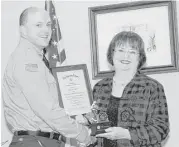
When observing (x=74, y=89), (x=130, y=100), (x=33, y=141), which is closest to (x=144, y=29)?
(x=130, y=100)

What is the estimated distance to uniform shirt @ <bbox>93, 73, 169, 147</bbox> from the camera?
206 cm

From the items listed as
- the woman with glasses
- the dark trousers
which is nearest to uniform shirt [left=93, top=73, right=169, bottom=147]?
the woman with glasses

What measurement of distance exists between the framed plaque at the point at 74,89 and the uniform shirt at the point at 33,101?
112mm

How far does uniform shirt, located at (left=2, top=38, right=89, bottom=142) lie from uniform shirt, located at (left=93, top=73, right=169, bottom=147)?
238 mm

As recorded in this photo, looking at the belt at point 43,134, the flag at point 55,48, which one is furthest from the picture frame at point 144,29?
the belt at point 43,134

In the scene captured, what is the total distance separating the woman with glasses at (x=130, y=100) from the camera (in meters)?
2.07

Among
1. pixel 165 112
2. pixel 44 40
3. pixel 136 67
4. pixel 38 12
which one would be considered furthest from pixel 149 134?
pixel 38 12

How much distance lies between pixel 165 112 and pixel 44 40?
788 mm

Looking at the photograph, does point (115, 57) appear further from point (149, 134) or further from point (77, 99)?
point (149, 134)

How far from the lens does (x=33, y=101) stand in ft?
6.56

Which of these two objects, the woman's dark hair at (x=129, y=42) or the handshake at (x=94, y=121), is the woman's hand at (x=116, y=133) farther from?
the woman's dark hair at (x=129, y=42)

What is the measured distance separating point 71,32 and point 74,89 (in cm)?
39

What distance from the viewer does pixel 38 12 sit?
2.17 m

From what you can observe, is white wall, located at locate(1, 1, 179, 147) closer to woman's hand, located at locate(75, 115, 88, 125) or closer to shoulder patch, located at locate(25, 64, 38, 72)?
woman's hand, located at locate(75, 115, 88, 125)
